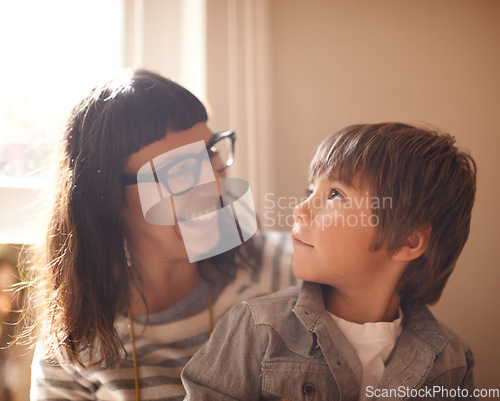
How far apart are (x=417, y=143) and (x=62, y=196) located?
0.58m

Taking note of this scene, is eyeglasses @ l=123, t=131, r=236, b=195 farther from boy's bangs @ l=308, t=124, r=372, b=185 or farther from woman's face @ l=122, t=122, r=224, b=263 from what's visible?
boy's bangs @ l=308, t=124, r=372, b=185

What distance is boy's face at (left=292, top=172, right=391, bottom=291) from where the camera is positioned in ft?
2.13

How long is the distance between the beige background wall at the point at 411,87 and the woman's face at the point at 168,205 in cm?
14

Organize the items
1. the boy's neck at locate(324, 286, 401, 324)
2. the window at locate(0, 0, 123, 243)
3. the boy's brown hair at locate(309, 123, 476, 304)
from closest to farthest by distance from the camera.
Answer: the boy's brown hair at locate(309, 123, 476, 304), the boy's neck at locate(324, 286, 401, 324), the window at locate(0, 0, 123, 243)

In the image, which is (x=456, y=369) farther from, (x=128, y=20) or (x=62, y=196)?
(x=128, y=20)

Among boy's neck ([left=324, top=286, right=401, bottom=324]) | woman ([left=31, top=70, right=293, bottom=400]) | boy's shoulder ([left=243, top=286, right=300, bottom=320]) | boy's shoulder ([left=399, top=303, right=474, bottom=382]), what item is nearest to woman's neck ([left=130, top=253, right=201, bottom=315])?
woman ([left=31, top=70, right=293, bottom=400])

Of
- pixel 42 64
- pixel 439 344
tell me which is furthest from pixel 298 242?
pixel 42 64

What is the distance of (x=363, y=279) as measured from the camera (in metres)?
0.71

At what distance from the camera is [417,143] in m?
0.65

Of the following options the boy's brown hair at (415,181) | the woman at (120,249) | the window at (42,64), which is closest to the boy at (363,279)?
the boy's brown hair at (415,181)

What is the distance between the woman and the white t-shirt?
0.21m

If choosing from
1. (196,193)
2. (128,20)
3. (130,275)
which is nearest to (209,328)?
(130,275)

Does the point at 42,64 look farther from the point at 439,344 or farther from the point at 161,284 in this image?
the point at 439,344

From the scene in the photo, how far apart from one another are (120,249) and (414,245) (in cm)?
49
